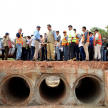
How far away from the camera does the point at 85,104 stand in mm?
5938

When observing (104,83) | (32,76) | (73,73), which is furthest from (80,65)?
(32,76)

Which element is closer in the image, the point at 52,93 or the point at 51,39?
the point at 51,39

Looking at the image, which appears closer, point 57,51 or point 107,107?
point 107,107

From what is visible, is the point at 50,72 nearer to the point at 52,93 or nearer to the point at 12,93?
the point at 12,93

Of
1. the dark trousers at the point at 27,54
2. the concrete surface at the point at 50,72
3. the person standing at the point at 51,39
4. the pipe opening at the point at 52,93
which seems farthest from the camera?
the dark trousers at the point at 27,54

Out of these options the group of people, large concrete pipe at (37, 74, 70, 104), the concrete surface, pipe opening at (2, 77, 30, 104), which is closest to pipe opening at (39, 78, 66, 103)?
large concrete pipe at (37, 74, 70, 104)

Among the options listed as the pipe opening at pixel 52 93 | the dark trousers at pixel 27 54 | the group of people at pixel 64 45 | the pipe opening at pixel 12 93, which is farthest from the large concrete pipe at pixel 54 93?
the dark trousers at pixel 27 54

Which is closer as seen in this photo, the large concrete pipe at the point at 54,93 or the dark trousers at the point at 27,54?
the large concrete pipe at the point at 54,93

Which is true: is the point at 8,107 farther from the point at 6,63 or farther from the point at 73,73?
the point at 73,73

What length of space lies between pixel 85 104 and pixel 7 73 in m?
3.68

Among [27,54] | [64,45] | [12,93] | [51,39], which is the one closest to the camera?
[51,39]

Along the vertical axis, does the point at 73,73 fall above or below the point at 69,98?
above

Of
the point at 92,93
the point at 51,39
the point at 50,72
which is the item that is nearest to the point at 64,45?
the point at 51,39

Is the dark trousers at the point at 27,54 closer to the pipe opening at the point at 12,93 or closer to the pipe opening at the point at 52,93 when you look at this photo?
the pipe opening at the point at 12,93
